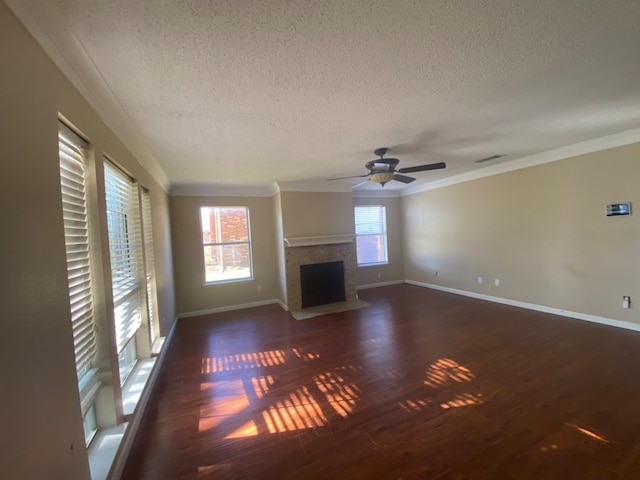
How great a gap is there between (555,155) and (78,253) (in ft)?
17.7

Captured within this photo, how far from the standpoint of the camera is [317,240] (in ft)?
16.9

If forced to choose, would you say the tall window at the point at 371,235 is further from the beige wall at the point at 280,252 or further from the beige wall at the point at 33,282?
the beige wall at the point at 33,282

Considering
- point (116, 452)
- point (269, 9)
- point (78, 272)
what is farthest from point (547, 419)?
point (78, 272)

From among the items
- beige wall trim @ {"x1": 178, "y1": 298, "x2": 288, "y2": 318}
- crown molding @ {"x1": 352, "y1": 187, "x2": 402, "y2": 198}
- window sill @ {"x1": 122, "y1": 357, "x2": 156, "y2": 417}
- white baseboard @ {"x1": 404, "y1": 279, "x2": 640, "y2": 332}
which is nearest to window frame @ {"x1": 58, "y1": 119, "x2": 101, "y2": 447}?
window sill @ {"x1": 122, "y1": 357, "x2": 156, "y2": 417}

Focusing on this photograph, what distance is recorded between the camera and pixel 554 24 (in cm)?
134

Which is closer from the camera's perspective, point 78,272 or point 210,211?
point 78,272

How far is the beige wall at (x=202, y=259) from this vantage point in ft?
16.0

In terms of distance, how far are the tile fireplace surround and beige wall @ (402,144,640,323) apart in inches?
80.2

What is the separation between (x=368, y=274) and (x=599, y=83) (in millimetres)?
5037

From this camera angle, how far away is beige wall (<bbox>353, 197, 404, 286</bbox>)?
6.48 meters

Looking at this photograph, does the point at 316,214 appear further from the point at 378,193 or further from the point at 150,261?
the point at 150,261

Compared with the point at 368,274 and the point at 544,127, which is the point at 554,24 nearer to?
the point at 544,127

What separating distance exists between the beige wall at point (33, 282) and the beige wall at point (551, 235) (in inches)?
209

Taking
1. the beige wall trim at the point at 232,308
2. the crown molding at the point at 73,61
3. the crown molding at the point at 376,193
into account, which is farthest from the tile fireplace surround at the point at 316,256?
the crown molding at the point at 73,61
